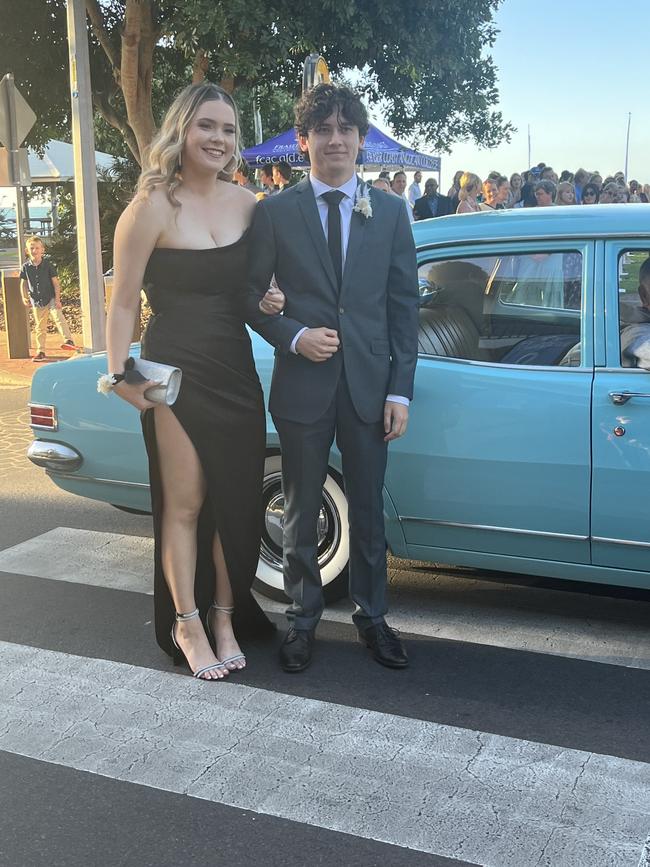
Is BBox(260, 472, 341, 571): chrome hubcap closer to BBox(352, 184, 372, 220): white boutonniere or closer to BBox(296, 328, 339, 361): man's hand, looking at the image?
BBox(296, 328, 339, 361): man's hand

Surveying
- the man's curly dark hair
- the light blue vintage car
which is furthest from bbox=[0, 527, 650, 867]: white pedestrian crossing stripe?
the man's curly dark hair

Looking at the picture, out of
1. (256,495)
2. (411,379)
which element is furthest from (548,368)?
(256,495)

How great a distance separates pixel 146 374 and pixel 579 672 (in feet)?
6.17

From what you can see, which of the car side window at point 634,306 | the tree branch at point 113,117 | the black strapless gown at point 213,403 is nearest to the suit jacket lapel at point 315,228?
the black strapless gown at point 213,403

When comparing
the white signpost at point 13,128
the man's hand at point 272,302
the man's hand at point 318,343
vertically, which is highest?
the white signpost at point 13,128

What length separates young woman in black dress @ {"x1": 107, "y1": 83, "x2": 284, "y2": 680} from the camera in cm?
349

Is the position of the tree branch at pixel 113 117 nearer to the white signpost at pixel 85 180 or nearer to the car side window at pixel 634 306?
the white signpost at pixel 85 180

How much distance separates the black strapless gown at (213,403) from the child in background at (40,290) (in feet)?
30.8

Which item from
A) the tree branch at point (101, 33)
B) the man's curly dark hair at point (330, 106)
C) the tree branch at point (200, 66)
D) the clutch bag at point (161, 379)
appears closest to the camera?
the clutch bag at point (161, 379)

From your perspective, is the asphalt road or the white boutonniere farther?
the white boutonniere

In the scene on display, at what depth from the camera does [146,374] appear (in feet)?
11.4

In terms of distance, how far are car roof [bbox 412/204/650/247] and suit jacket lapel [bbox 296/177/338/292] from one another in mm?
666

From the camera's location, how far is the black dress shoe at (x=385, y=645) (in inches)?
151

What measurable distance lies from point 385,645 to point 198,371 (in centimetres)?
124
